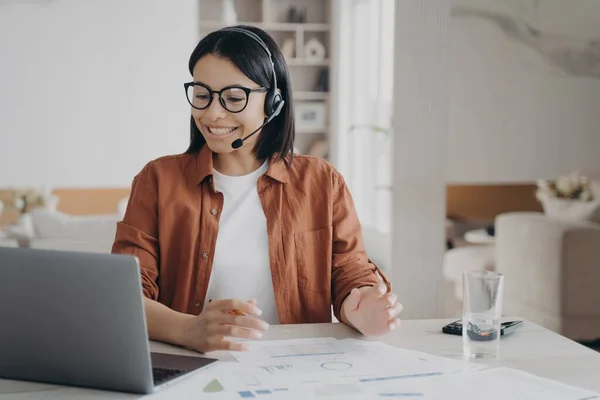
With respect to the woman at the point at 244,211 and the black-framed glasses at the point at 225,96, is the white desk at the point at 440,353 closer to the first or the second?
the woman at the point at 244,211

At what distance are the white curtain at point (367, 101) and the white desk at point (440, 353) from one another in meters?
3.77

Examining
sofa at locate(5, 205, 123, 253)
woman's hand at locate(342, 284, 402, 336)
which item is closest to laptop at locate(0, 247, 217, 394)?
woman's hand at locate(342, 284, 402, 336)

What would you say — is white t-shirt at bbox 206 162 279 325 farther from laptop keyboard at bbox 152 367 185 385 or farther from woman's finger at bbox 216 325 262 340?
laptop keyboard at bbox 152 367 185 385

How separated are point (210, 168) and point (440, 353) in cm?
62

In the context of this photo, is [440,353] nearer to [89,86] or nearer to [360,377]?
[360,377]

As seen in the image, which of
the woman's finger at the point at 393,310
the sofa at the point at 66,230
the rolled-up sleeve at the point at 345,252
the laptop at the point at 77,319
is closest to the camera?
the laptop at the point at 77,319

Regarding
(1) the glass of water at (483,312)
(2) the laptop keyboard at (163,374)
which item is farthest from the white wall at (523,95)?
(2) the laptop keyboard at (163,374)

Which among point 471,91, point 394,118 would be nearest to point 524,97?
point 471,91

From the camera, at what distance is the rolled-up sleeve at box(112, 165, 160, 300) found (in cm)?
157

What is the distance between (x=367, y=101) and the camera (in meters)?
6.20

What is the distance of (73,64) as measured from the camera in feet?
23.3

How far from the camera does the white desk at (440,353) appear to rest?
1052 millimetres

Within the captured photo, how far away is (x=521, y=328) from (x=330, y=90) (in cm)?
593

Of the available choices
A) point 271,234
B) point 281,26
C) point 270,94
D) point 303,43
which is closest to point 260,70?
point 270,94
